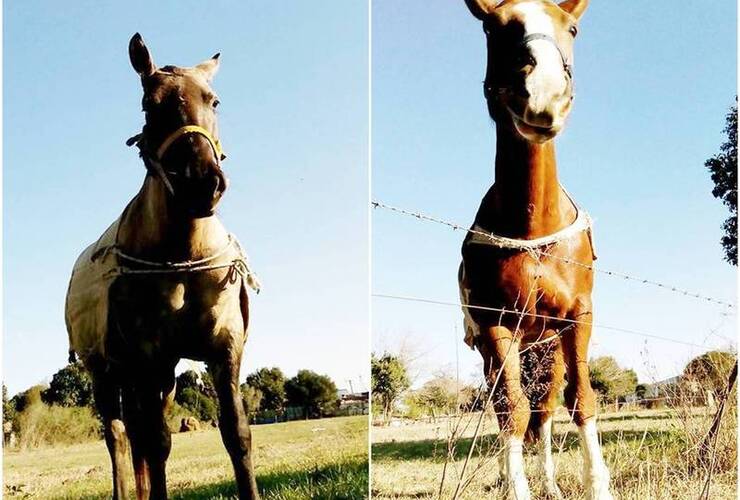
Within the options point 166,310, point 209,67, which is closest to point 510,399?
point 166,310

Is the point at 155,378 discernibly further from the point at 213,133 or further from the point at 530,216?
the point at 530,216

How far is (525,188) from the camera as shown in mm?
1849

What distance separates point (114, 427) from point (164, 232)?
1.83 ft

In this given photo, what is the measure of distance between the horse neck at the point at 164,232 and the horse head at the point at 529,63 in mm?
779

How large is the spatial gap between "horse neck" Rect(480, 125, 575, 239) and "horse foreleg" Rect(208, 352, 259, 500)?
769 millimetres

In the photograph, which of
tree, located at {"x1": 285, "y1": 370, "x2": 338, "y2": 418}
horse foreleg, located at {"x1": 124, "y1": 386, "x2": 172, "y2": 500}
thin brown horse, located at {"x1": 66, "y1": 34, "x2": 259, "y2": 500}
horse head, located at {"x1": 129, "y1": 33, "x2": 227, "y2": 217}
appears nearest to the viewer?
horse head, located at {"x1": 129, "y1": 33, "x2": 227, "y2": 217}

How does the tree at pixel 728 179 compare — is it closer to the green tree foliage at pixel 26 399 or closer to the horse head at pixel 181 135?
the horse head at pixel 181 135

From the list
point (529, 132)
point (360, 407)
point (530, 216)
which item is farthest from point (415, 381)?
point (529, 132)

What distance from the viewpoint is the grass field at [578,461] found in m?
1.92

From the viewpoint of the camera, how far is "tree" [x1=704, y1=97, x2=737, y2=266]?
2396 millimetres

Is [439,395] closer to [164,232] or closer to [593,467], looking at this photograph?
[593,467]

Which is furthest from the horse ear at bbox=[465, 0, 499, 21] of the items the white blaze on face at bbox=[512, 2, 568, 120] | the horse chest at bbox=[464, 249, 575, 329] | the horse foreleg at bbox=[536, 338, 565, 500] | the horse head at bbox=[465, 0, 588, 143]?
the horse foreleg at bbox=[536, 338, 565, 500]

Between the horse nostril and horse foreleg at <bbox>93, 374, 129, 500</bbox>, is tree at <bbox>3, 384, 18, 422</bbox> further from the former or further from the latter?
the horse nostril

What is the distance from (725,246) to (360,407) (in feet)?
4.15
